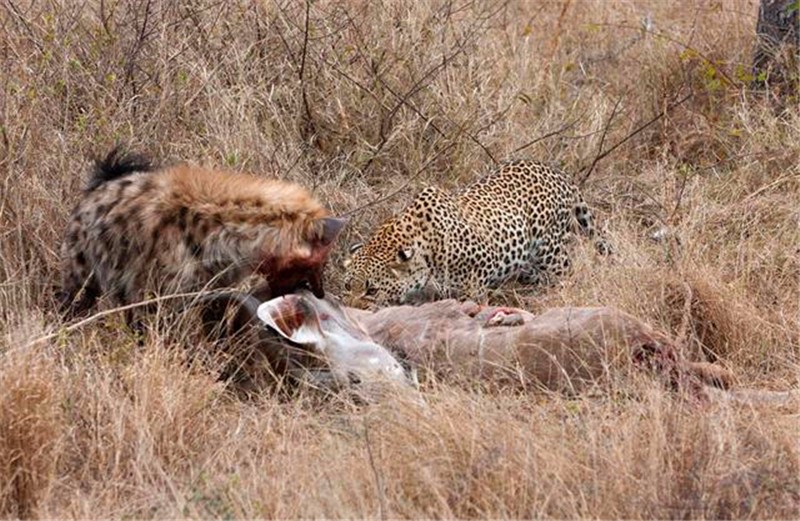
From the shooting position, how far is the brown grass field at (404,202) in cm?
505

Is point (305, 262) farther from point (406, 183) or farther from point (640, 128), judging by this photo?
point (640, 128)

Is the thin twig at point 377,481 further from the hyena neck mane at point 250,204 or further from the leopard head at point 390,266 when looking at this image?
the leopard head at point 390,266

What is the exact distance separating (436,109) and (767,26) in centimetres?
218

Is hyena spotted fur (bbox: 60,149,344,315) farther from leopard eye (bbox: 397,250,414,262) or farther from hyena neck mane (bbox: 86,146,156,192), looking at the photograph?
leopard eye (bbox: 397,250,414,262)

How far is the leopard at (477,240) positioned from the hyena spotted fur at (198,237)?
1.32 metres

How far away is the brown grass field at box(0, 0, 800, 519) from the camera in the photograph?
16.6 feet

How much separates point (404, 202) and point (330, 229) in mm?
2138

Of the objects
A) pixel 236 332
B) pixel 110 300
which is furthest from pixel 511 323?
pixel 110 300

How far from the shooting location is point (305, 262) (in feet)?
21.2

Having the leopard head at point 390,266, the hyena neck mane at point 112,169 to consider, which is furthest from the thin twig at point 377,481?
the leopard head at point 390,266

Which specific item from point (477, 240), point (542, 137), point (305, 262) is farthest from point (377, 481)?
point (542, 137)

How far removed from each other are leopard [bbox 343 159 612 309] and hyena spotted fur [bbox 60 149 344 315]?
1315mm

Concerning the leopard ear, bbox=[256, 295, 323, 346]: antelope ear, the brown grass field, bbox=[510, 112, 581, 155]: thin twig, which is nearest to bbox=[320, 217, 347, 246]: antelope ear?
bbox=[256, 295, 323, 346]: antelope ear

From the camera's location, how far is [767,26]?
977cm
